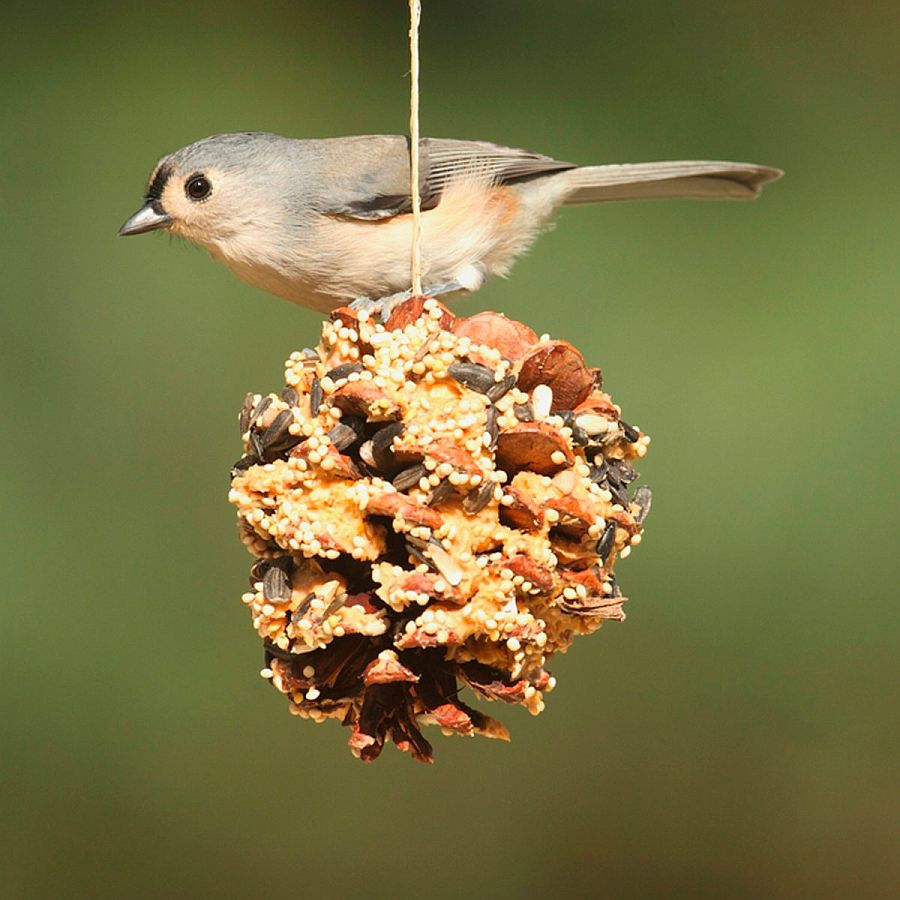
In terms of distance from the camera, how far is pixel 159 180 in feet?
6.32

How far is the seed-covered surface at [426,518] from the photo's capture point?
1358mm

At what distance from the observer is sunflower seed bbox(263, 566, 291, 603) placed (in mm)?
1409

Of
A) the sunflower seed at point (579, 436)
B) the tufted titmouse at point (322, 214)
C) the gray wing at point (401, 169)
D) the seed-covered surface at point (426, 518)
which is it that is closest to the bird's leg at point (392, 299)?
the tufted titmouse at point (322, 214)

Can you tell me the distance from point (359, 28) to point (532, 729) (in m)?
1.90

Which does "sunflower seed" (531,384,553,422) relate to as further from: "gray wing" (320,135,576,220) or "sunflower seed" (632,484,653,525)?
"gray wing" (320,135,576,220)

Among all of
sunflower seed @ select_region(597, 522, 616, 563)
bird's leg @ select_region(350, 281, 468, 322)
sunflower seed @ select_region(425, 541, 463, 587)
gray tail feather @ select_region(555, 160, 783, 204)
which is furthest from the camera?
gray tail feather @ select_region(555, 160, 783, 204)

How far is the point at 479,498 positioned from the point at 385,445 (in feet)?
0.38

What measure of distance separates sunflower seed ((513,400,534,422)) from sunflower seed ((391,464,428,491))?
0.41ft

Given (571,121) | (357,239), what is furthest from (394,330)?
(571,121)

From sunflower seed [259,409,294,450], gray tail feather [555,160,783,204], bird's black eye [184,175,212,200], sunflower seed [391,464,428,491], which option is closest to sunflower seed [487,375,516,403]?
sunflower seed [391,464,428,491]

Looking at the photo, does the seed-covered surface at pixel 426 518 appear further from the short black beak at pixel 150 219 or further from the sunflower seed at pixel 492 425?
the short black beak at pixel 150 219

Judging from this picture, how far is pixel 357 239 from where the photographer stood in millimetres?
1896

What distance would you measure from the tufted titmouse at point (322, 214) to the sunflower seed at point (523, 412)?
509mm

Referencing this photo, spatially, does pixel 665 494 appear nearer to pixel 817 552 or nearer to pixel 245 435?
Answer: pixel 817 552
